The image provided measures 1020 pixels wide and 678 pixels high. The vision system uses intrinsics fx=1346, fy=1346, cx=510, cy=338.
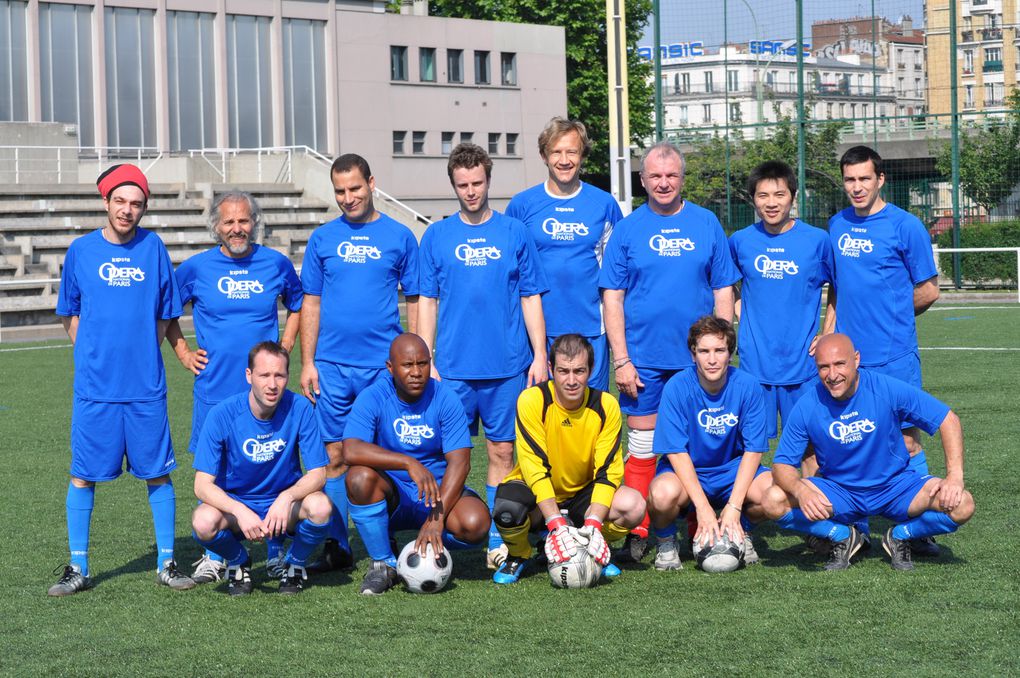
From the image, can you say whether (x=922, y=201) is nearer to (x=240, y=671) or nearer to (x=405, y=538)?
(x=405, y=538)

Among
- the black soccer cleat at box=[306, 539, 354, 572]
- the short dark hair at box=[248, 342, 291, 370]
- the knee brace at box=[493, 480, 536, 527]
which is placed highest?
the short dark hair at box=[248, 342, 291, 370]

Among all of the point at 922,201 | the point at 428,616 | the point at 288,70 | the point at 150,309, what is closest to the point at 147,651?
the point at 428,616

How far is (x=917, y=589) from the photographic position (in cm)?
550

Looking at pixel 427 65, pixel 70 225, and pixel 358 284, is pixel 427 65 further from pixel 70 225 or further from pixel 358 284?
pixel 358 284

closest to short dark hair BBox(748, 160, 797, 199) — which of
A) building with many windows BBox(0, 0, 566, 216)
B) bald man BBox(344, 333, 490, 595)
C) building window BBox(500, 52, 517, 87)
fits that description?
bald man BBox(344, 333, 490, 595)

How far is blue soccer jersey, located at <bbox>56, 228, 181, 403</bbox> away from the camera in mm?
5914

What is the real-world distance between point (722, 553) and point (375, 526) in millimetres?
1520

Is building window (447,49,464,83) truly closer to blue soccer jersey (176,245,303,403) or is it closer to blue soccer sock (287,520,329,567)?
blue soccer jersey (176,245,303,403)

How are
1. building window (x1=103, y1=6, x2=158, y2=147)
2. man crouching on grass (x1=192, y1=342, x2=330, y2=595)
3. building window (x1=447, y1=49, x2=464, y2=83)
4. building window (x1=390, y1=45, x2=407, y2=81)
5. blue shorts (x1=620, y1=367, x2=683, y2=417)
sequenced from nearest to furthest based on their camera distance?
man crouching on grass (x1=192, y1=342, x2=330, y2=595), blue shorts (x1=620, y1=367, x2=683, y2=417), building window (x1=103, y1=6, x2=158, y2=147), building window (x1=390, y1=45, x2=407, y2=81), building window (x1=447, y1=49, x2=464, y2=83)

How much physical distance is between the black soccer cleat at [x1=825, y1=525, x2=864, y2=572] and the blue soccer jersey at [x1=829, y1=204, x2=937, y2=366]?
879mm

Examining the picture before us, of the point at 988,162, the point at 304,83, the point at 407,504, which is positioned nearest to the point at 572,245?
the point at 407,504

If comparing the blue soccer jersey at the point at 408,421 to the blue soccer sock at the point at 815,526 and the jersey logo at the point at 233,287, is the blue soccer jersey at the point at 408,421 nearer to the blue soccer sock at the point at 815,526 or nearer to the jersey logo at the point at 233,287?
the jersey logo at the point at 233,287

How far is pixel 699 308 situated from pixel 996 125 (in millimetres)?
23026

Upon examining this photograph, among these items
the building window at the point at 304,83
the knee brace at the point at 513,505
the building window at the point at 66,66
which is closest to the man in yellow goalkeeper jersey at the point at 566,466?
the knee brace at the point at 513,505
